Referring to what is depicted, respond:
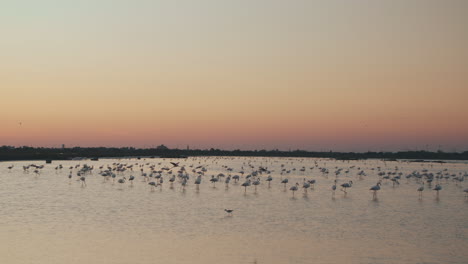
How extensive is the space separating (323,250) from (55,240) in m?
9.59

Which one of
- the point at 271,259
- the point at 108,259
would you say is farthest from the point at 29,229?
the point at 271,259

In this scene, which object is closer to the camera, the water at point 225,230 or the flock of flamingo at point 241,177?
the water at point 225,230

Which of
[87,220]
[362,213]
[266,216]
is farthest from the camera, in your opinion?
[362,213]

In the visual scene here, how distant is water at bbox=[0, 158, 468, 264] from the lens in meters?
16.5

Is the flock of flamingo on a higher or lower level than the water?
higher

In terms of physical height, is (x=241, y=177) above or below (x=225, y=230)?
above

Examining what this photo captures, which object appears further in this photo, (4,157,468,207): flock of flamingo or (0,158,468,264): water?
(4,157,468,207): flock of flamingo

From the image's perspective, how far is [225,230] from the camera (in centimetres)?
2122

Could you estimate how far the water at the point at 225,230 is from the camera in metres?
16.5

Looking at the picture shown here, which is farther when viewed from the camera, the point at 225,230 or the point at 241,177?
the point at 241,177

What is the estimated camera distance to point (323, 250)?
1758cm

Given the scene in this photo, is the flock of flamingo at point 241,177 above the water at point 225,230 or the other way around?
above

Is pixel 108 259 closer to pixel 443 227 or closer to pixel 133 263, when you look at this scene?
pixel 133 263

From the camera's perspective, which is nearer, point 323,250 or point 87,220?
point 323,250
